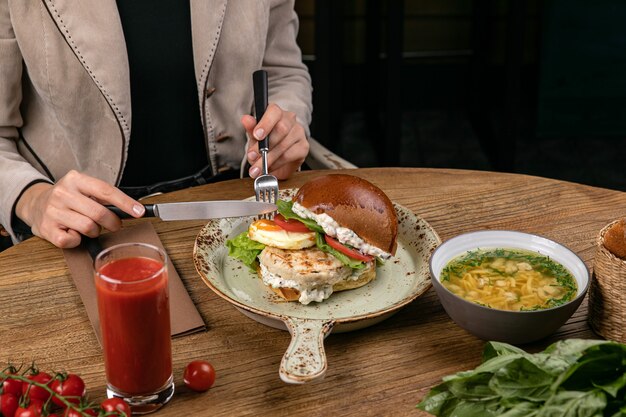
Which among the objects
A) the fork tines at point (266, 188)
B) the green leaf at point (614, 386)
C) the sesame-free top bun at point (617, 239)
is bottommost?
the fork tines at point (266, 188)

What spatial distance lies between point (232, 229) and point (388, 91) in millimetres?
2302

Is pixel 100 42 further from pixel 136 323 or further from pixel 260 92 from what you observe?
pixel 136 323

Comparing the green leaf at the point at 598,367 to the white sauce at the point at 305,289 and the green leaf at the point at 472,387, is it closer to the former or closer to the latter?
the green leaf at the point at 472,387

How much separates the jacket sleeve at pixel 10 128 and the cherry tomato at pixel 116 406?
80cm

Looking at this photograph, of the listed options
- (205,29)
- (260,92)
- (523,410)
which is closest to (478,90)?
(205,29)

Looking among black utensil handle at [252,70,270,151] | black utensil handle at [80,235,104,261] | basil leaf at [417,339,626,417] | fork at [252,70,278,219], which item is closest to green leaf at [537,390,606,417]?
basil leaf at [417,339,626,417]

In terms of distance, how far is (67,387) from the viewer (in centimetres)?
107

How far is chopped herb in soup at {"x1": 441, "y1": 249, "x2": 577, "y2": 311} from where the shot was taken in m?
1.23

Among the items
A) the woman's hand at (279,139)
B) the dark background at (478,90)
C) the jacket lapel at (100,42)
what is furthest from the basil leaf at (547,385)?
the dark background at (478,90)

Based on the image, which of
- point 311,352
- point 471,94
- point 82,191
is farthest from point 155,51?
point 471,94

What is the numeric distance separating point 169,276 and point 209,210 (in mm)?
143

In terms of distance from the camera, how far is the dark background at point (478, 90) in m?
4.16

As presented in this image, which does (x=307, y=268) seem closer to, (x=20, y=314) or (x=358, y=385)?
(x=358, y=385)

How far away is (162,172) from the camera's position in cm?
214
